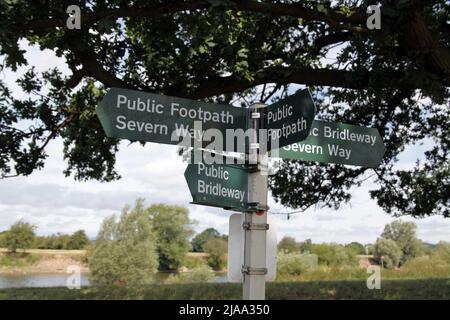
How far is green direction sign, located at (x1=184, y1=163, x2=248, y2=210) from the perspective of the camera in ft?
11.5

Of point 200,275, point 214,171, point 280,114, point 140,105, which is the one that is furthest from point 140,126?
point 200,275

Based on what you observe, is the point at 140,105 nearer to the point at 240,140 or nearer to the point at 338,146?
the point at 240,140

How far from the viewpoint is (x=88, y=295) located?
48.2 feet

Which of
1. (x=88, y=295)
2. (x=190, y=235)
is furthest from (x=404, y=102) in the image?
(x=190, y=235)

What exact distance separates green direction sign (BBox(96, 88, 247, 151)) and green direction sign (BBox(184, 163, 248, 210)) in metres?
0.28

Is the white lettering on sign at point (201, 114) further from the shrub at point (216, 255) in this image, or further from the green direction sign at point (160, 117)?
the shrub at point (216, 255)

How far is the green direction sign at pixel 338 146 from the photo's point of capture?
4004mm

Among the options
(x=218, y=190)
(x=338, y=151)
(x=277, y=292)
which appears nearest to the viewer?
(x=218, y=190)

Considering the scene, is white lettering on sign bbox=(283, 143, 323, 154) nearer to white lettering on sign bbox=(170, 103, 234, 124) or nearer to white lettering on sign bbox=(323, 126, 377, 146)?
white lettering on sign bbox=(323, 126, 377, 146)

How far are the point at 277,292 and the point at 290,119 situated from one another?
34.9ft

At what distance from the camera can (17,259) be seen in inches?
818

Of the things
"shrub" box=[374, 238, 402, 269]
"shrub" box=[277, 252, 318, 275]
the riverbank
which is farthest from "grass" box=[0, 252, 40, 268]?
"shrub" box=[374, 238, 402, 269]
